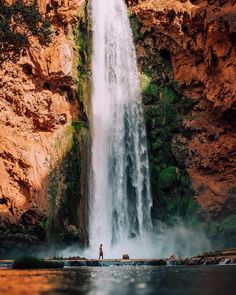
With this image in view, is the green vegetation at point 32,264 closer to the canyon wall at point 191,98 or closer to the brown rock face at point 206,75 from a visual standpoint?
the canyon wall at point 191,98

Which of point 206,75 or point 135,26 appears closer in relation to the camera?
point 206,75

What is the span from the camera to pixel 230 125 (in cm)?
3900

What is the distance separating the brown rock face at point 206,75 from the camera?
124ft

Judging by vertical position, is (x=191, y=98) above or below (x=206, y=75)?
below

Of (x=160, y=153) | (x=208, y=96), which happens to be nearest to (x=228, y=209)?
(x=160, y=153)

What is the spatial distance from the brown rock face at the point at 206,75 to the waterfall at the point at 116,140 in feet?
7.96

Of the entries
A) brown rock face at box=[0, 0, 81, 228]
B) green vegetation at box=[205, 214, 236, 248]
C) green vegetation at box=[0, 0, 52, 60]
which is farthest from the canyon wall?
green vegetation at box=[0, 0, 52, 60]

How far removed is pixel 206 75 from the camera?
39.7 metres

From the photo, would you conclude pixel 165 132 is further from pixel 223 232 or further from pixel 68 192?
pixel 68 192

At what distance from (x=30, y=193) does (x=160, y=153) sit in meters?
10.8

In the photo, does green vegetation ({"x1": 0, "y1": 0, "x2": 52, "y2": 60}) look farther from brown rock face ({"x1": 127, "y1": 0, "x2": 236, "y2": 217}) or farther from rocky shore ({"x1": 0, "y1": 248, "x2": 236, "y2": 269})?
brown rock face ({"x1": 127, "y1": 0, "x2": 236, "y2": 217})

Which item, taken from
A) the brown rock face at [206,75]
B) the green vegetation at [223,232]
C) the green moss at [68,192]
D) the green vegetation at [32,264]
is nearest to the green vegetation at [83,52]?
the green moss at [68,192]

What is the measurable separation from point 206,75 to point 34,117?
45.6 ft

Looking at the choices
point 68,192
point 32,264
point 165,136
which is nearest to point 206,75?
point 165,136
